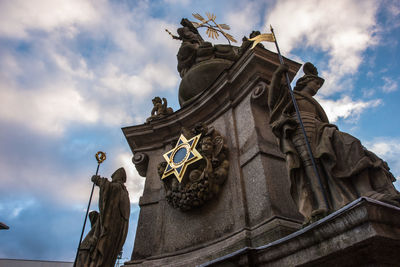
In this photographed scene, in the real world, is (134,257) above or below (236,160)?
below

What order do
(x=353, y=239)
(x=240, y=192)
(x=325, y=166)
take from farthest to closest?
(x=240, y=192)
(x=325, y=166)
(x=353, y=239)

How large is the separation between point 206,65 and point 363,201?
617 cm

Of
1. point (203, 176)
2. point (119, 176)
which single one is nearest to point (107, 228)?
point (119, 176)

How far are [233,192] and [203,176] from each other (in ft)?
1.98

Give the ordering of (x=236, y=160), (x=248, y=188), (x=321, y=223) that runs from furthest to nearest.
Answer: (x=236, y=160) → (x=248, y=188) → (x=321, y=223)

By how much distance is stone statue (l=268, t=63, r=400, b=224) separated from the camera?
3072 millimetres

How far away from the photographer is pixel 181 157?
5871 mm

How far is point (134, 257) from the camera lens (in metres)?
5.75

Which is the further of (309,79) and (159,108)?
(159,108)

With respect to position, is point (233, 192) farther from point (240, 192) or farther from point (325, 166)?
point (325, 166)

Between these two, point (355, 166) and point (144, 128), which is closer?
point (355, 166)

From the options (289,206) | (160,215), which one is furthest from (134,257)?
(289,206)

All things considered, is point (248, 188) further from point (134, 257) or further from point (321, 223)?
point (134, 257)

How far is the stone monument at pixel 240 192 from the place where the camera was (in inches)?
95.9
